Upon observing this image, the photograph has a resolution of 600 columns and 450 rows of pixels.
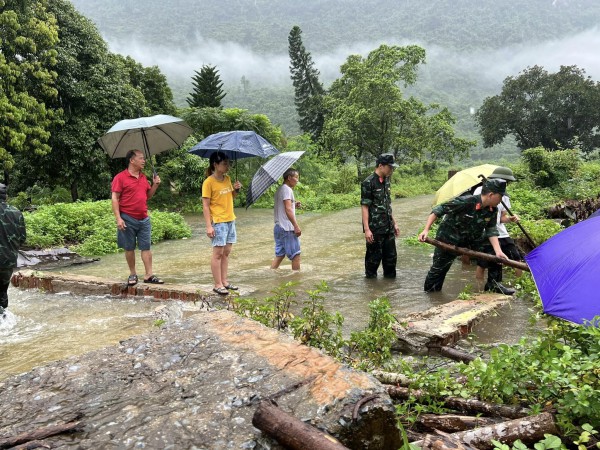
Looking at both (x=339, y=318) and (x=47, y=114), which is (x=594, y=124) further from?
(x=339, y=318)

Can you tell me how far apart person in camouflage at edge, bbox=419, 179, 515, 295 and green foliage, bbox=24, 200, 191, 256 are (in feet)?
24.7

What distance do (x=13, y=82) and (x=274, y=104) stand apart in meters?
80.7

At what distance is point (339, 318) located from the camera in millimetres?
3723

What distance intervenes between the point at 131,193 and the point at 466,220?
4.18 metres

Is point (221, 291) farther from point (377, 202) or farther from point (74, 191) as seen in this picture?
point (74, 191)

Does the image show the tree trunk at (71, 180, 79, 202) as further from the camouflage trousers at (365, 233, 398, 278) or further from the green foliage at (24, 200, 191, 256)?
the camouflage trousers at (365, 233, 398, 278)

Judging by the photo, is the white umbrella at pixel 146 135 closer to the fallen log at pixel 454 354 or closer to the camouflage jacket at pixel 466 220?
the camouflage jacket at pixel 466 220

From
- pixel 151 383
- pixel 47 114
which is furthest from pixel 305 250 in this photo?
pixel 47 114

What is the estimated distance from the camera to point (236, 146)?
20.4 ft

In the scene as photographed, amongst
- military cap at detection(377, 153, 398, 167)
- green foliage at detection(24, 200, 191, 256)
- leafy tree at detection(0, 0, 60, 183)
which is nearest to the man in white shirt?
military cap at detection(377, 153, 398, 167)

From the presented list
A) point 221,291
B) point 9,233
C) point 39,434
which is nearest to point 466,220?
point 221,291


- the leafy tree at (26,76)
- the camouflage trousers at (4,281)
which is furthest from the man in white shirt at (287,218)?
the leafy tree at (26,76)

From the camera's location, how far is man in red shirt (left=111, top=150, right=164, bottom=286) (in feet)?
20.0

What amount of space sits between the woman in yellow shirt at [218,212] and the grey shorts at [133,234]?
3.38ft
